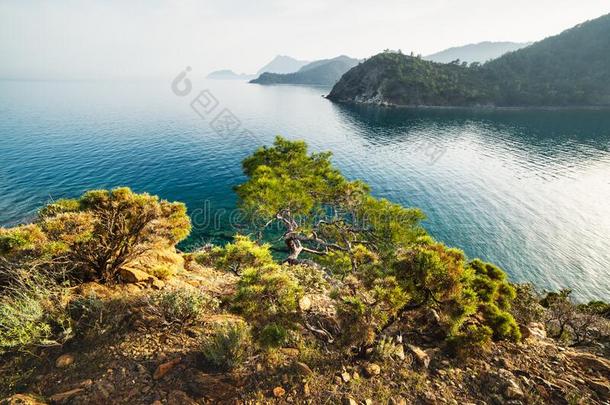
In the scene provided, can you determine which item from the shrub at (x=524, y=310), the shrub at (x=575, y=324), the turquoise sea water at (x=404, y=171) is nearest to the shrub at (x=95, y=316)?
the shrub at (x=524, y=310)

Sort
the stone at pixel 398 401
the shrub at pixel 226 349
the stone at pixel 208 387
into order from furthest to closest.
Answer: the shrub at pixel 226 349, the stone at pixel 398 401, the stone at pixel 208 387

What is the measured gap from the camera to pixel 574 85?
17362 cm

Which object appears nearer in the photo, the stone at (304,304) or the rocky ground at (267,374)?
the rocky ground at (267,374)

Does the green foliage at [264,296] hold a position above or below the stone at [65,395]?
above

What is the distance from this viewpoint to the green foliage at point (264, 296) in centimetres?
952

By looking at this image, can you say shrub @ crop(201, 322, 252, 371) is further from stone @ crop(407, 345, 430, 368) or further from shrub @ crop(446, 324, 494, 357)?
shrub @ crop(446, 324, 494, 357)

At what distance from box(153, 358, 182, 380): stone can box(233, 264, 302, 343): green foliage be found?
2.43 metres

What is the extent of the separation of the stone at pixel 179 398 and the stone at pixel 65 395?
7.91 feet

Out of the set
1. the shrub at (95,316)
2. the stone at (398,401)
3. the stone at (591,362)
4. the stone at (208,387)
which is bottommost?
the stone at (591,362)

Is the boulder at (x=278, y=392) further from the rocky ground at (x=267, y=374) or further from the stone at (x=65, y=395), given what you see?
the stone at (x=65, y=395)

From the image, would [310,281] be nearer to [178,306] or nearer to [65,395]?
[178,306]

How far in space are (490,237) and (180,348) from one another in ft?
151

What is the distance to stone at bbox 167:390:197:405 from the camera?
307 inches

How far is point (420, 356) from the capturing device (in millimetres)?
10477
